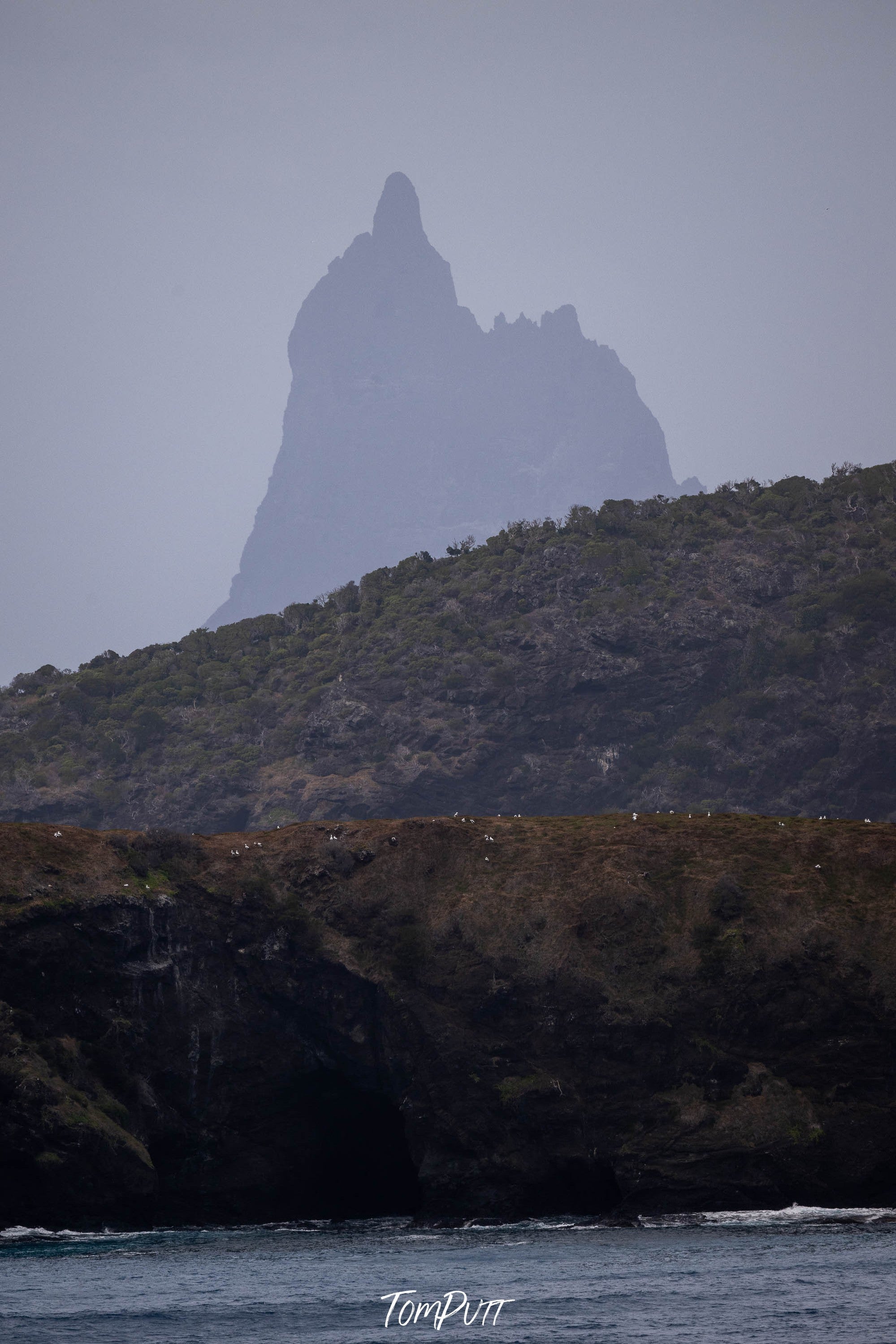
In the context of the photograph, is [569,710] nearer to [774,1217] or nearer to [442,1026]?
[442,1026]

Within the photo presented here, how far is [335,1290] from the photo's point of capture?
47.2 m

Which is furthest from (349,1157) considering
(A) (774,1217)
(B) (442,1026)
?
(A) (774,1217)

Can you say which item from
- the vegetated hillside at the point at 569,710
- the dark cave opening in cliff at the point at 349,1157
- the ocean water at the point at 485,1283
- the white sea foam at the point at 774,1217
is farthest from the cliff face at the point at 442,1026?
the vegetated hillside at the point at 569,710

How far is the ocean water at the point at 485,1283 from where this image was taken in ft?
132

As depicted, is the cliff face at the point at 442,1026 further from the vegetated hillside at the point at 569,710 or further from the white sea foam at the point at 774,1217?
the vegetated hillside at the point at 569,710

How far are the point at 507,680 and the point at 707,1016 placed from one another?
112 meters

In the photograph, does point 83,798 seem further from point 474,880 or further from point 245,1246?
point 245,1246

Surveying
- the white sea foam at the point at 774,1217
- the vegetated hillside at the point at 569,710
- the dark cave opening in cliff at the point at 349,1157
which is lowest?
the white sea foam at the point at 774,1217

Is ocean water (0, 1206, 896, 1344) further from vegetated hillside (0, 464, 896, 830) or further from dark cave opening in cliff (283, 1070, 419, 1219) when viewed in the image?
vegetated hillside (0, 464, 896, 830)

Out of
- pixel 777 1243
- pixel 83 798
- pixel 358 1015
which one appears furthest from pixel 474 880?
pixel 83 798

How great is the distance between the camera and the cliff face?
6378cm

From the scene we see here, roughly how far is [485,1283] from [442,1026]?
23.2 meters

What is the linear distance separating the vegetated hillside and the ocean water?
10646 centimetres

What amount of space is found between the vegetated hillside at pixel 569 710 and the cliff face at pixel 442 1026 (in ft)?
299
